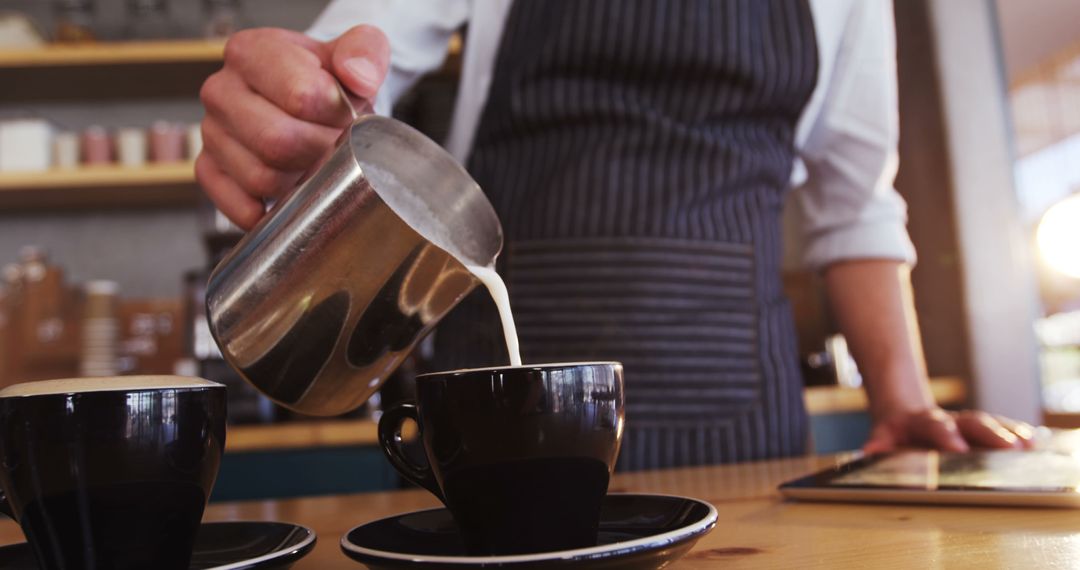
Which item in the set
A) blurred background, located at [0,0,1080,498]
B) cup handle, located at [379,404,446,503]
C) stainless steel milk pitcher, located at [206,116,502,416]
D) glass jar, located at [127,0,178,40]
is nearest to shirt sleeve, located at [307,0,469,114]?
stainless steel milk pitcher, located at [206,116,502,416]

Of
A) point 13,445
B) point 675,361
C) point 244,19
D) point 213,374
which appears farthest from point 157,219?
point 13,445

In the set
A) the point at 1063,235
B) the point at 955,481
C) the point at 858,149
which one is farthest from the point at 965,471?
the point at 1063,235

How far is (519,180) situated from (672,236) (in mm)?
187

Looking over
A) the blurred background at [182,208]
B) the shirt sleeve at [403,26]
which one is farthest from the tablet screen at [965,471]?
the blurred background at [182,208]

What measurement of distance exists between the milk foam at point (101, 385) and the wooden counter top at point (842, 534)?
4.9 inches

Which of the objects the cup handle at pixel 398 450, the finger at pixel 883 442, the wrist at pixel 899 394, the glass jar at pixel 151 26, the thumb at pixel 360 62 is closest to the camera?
the cup handle at pixel 398 450

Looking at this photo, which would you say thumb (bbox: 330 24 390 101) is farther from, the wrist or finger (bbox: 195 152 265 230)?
the wrist

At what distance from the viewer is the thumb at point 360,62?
575 millimetres

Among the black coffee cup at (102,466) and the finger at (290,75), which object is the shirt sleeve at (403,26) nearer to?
the finger at (290,75)

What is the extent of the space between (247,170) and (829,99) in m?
0.85

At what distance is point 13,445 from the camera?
381 mm

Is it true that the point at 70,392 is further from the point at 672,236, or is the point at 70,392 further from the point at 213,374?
the point at 213,374

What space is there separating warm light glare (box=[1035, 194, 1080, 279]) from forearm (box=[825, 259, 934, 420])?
3.13 m

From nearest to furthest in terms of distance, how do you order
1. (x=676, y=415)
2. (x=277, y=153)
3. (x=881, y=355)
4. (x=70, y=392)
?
(x=70, y=392), (x=277, y=153), (x=676, y=415), (x=881, y=355)
